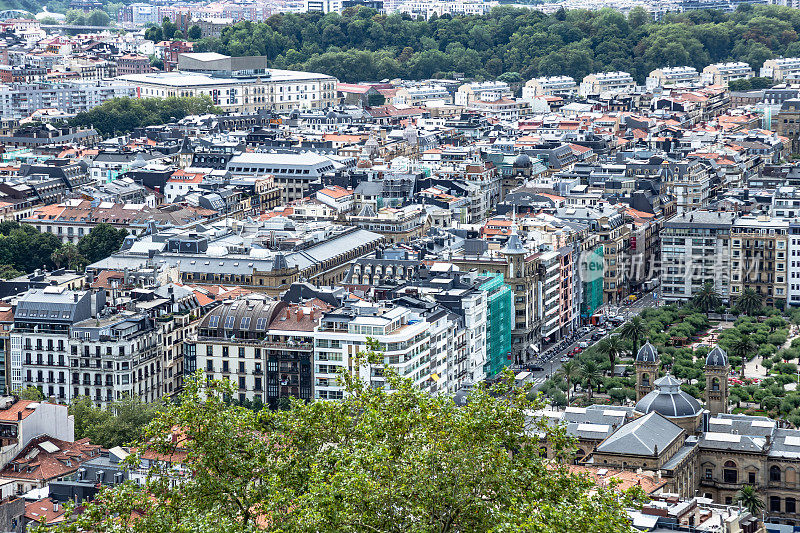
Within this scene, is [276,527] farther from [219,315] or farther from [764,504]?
[219,315]

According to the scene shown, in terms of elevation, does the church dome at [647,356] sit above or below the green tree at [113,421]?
above

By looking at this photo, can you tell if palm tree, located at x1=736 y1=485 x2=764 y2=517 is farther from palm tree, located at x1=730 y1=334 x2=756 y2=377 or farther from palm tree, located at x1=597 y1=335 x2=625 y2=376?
palm tree, located at x1=730 y1=334 x2=756 y2=377

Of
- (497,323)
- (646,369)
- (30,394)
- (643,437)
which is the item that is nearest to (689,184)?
(497,323)

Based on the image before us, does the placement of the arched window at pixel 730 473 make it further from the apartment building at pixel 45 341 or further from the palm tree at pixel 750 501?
the apartment building at pixel 45 341

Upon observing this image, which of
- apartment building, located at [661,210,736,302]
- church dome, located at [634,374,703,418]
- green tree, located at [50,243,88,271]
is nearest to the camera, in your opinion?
church dome, located at [634,374,703,418]

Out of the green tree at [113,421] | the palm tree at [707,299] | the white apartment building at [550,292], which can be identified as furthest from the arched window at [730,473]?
the palm tree at [707,299]

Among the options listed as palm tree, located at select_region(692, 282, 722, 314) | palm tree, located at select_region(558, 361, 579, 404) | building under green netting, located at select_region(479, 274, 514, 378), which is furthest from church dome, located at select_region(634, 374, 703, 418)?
palm tree, located at select_region(692, 282, 722, 314)
